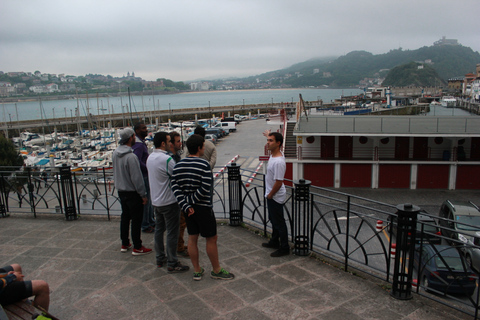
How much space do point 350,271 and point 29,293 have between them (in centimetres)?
390

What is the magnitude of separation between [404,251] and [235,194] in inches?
128

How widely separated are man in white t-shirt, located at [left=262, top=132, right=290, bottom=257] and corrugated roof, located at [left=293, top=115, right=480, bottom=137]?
16.7m

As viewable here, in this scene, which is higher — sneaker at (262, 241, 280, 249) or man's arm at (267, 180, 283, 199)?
man's arm at (267, 180, 283, 199)

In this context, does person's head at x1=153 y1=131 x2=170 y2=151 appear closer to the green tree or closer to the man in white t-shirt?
the man in white t-shirt

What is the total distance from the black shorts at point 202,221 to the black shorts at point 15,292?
1750 mm

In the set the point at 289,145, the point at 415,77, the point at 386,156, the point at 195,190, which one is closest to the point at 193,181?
the point at 195,190

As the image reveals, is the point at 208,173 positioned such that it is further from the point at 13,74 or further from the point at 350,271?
the point at 13,74

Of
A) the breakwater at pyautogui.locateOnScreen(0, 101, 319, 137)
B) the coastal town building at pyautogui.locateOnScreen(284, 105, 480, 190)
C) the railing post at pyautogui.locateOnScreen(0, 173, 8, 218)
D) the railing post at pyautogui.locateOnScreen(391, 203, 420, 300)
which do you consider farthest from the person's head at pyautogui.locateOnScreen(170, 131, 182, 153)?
the breakwater at pyautogui.locateOnScreen(0, 101, 319, 137)

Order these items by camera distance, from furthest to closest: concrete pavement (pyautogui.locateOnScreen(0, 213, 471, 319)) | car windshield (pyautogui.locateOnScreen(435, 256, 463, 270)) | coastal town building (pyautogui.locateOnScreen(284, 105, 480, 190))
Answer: coastal town building (pyautogui.locateOnScreen(284, 105, 480, 190)) < car windshield (pyautogui.locateOnScreen(435, 256, 463, 270)) < concrete pavement (pyautogui.locateOnScreen(0, 213, 471, 319))

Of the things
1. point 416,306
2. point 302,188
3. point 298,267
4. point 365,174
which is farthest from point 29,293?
point 365,174

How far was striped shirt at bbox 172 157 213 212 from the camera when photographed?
390 cm

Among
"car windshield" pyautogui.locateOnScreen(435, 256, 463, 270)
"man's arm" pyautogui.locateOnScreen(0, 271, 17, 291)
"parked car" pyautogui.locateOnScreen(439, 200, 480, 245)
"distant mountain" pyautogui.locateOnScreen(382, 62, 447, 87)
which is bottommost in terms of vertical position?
"parked car" pyautogui.locateOnScreen(439, 200, 480, 245)

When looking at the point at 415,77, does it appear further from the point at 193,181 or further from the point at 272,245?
the point at 193,181

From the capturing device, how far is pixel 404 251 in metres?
3.85
